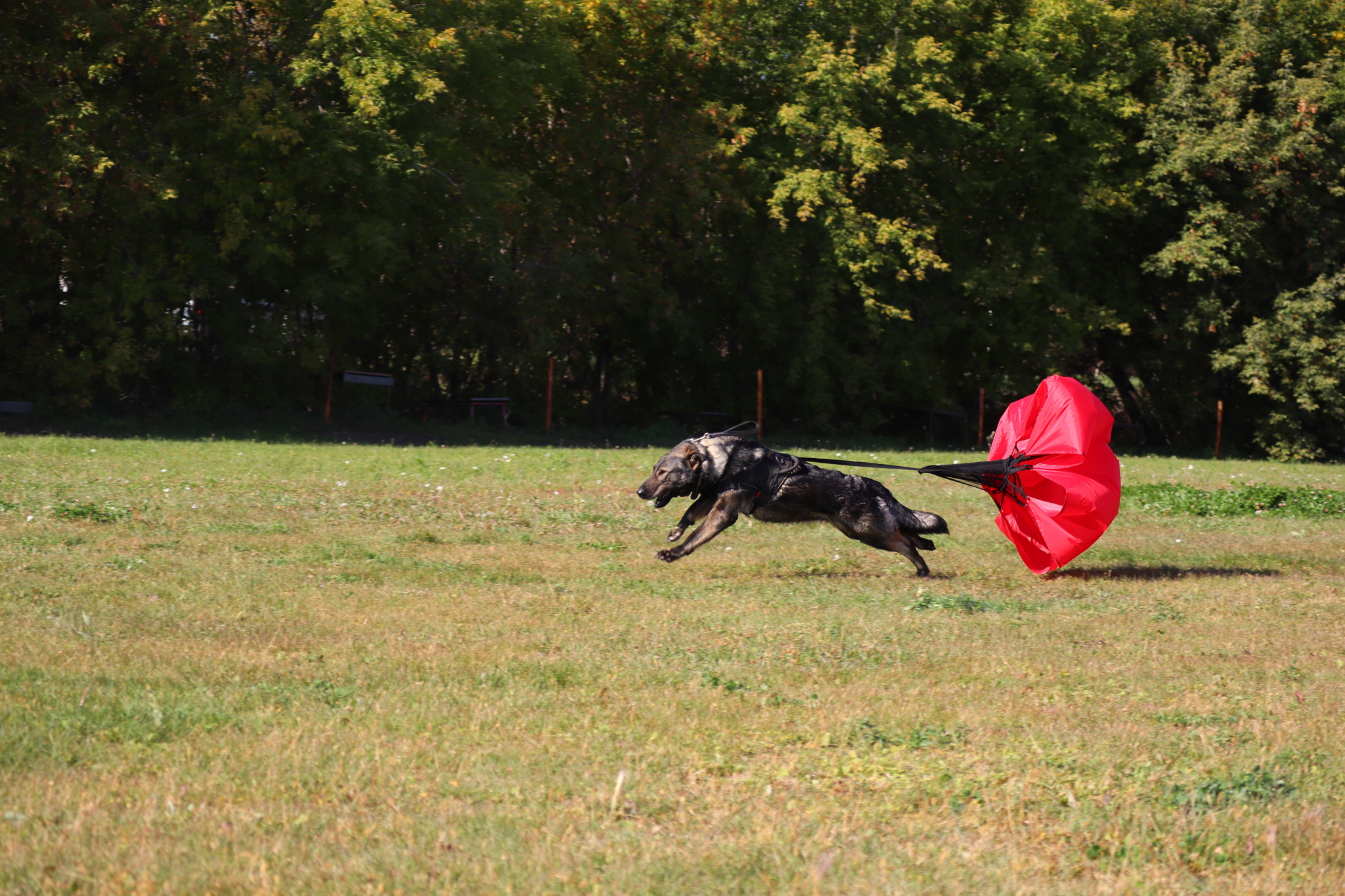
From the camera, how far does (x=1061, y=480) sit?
960 centimetres

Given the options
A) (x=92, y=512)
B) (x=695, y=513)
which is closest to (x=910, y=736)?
(x=695, y=513)

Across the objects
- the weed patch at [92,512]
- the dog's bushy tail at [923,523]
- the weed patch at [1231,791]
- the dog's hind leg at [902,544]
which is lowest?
the weed patch at [1231,791]

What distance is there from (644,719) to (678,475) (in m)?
4.15

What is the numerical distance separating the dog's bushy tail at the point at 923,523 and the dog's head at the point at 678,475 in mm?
1689

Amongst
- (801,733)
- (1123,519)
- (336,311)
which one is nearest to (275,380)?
(336,311)

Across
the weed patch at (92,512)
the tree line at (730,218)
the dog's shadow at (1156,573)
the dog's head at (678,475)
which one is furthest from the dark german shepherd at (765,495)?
the tree line at (730,218)

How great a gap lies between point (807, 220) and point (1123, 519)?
17486 mm

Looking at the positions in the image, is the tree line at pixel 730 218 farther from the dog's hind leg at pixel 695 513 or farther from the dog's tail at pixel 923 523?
the dog's tail at pixel 923 523

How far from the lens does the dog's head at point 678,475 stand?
959 centimetres

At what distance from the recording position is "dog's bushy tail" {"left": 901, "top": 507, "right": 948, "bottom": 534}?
994 cm

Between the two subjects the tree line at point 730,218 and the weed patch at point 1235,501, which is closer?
the weed patch at point 1235,501

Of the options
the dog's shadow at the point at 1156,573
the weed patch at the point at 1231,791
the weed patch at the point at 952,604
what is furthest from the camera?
the dog's shadow at the point at 1156,573

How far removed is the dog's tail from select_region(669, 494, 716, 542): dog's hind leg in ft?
5.04

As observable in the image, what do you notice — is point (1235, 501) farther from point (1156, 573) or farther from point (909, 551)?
point (909, 551)
